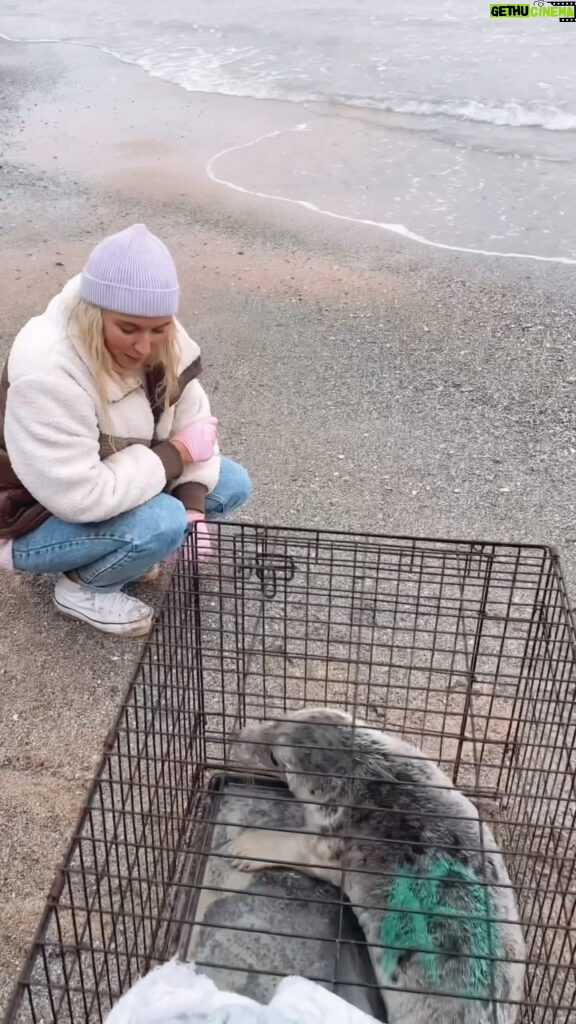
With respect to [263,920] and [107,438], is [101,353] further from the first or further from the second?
[263,920]

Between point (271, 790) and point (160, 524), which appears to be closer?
point (271, 790)

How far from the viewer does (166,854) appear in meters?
2.60

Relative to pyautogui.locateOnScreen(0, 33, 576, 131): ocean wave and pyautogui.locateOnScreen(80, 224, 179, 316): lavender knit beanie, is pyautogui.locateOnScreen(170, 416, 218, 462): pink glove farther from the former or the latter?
pyautogui.locateOnScreen(0, 33, 576, 131): ocean wave

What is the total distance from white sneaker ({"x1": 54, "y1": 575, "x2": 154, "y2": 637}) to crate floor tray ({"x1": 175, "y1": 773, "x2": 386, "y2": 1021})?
0.94m

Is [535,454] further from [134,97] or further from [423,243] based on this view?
[134,97]

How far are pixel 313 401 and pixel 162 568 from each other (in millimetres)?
1718

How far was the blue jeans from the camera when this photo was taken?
11.0 ft

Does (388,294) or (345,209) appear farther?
(345,209)

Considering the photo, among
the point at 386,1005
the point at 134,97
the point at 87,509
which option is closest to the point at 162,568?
the point at 87,509

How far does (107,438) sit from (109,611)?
73 centimetres

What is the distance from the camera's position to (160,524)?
132 inches

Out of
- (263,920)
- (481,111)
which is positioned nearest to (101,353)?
(263,920)

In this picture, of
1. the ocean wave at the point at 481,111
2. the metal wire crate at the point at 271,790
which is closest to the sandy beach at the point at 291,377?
the metal wire crate at the point at 271,790

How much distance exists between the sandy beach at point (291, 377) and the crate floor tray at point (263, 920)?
46 centimetres
